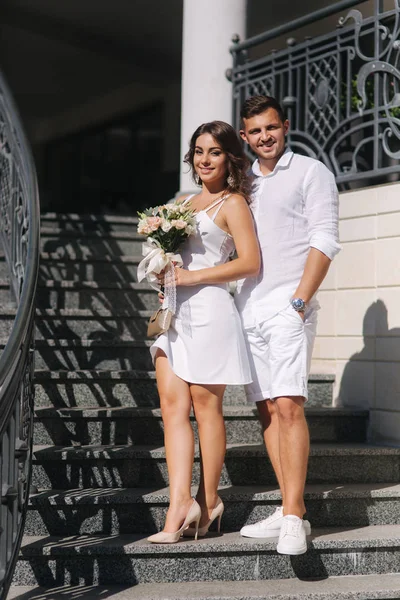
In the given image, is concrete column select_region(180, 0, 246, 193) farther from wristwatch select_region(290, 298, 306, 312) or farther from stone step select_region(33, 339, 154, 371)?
wristwatch select_region(290, 298, 306, 312)

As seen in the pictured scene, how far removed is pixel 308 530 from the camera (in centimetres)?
371

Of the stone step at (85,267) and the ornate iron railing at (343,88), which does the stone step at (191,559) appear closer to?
the ornate iron railing at (343,88)

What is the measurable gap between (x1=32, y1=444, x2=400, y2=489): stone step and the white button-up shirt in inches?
32.6

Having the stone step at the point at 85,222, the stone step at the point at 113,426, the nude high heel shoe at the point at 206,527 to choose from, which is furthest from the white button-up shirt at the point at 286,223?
the stone step at the point at 85,222

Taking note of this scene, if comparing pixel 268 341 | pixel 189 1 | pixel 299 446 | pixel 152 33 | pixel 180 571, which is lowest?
pixel 180 571

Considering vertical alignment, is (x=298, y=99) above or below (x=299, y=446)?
above

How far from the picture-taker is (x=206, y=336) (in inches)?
145

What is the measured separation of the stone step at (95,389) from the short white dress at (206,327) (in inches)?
36.8

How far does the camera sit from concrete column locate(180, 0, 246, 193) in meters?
6.14

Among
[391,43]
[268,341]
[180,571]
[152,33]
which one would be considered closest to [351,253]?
[391,43]

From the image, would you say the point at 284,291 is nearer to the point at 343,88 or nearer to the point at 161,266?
the point at 161,266

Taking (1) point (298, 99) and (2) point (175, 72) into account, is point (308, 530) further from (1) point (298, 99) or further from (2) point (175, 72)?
(2) point (175, 72)

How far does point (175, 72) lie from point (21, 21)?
2219 millimetres

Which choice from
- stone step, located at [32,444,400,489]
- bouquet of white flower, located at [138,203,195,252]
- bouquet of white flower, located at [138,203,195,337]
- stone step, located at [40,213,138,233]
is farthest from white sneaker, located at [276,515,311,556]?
stone step, located at [40,213,138,233]
